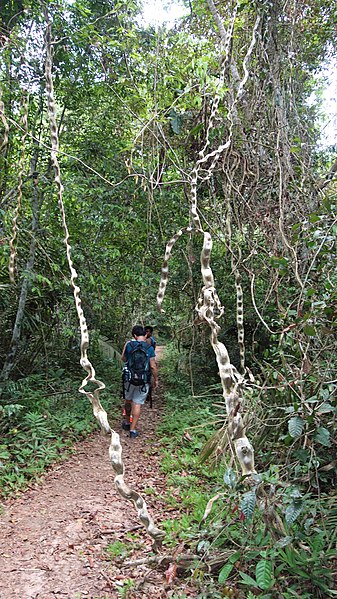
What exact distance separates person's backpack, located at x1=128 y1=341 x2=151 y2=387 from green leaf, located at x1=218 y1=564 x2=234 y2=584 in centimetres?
319

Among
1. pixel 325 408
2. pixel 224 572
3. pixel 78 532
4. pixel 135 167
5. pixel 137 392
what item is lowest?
pixel 78 532

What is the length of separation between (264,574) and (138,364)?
3501mm

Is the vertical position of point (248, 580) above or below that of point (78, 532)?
above

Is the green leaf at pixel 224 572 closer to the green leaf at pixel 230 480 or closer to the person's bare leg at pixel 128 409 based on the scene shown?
the green leaf at pixel 230 480

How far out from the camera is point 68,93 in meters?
6.16

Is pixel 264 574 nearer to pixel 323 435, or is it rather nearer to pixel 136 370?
pixel 323 435

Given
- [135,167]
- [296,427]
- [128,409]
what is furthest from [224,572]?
[135,167]

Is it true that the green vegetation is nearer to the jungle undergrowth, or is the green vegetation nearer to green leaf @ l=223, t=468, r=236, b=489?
green leaf @ l=223, t=468, r=236, b=489

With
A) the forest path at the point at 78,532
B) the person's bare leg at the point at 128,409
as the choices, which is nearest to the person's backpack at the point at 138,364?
the person's bare leg at the point at 128,409

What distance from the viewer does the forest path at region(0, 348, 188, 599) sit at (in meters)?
2.88

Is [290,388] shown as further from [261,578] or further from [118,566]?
[118,566]

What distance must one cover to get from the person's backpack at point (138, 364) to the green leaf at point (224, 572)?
10.5ft

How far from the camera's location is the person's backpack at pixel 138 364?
575 cm

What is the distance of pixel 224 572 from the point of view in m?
2.64
